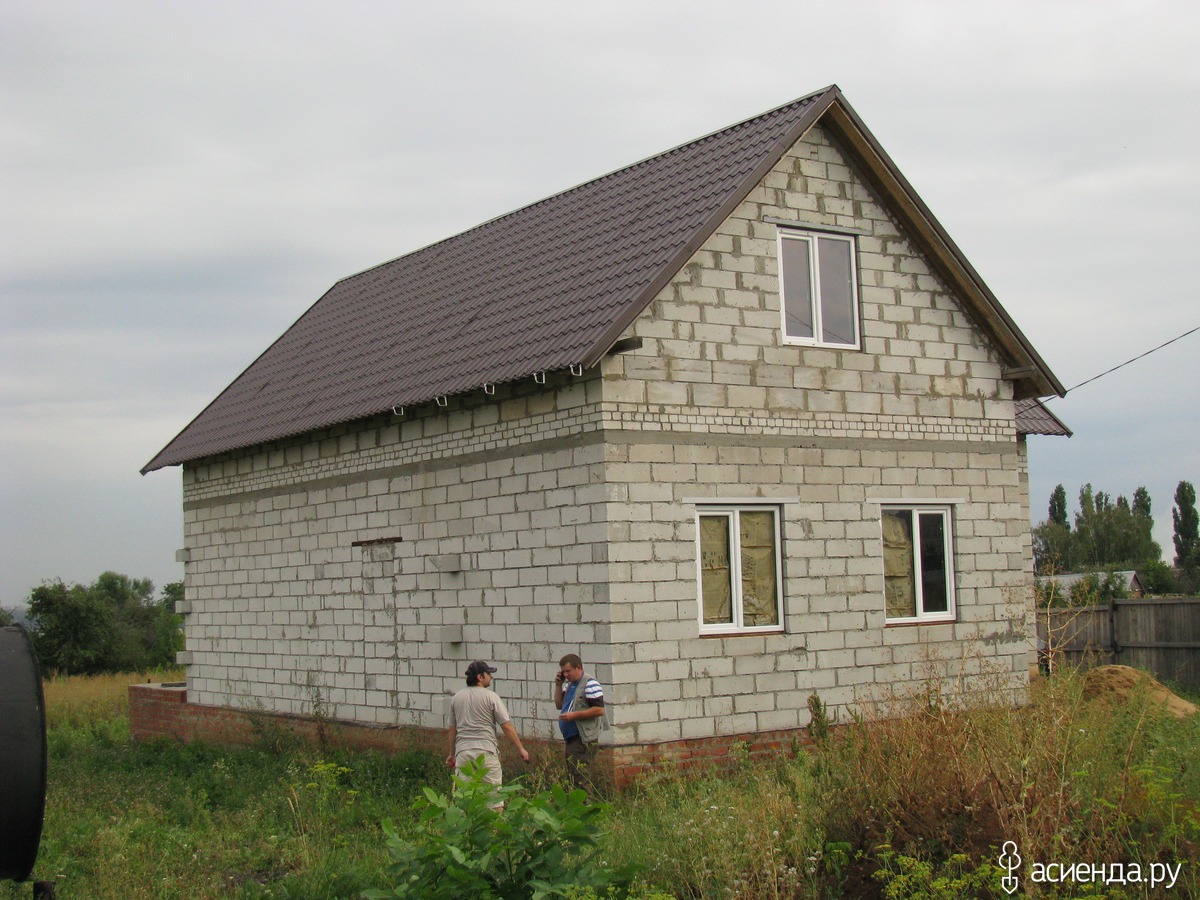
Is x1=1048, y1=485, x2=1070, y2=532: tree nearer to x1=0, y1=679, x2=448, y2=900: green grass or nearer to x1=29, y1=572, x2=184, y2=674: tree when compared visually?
x1=29, y1=572, x2=184, y2=674: tree

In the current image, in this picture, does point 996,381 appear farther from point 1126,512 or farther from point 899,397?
point 1126,512

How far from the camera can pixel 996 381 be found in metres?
14.6

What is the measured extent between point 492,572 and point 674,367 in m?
2.76

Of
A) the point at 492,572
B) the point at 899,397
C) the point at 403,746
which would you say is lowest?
the point at 403,746

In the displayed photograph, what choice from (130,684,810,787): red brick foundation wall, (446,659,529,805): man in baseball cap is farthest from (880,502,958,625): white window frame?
(446,659,529,805): man in baseball cap

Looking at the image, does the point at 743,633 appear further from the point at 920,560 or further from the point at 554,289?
the point at 554,289

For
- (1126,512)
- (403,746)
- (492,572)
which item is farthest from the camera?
(1126,512)

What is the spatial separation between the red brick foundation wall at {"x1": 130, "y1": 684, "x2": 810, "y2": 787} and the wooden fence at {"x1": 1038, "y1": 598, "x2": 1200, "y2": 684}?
10760 millimetres

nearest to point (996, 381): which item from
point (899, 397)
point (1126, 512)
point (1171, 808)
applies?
point (899, 397)

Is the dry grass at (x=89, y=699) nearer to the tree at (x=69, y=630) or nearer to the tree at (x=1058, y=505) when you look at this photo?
the tree at (x=69, y=630)

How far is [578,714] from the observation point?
423 inches

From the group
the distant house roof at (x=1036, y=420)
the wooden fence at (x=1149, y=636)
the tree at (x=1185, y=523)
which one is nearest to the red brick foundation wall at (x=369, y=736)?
the distant house roof at (x=1036, y=420)

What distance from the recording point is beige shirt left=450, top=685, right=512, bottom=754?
993cm

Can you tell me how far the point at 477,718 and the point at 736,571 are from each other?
11.0 ft
